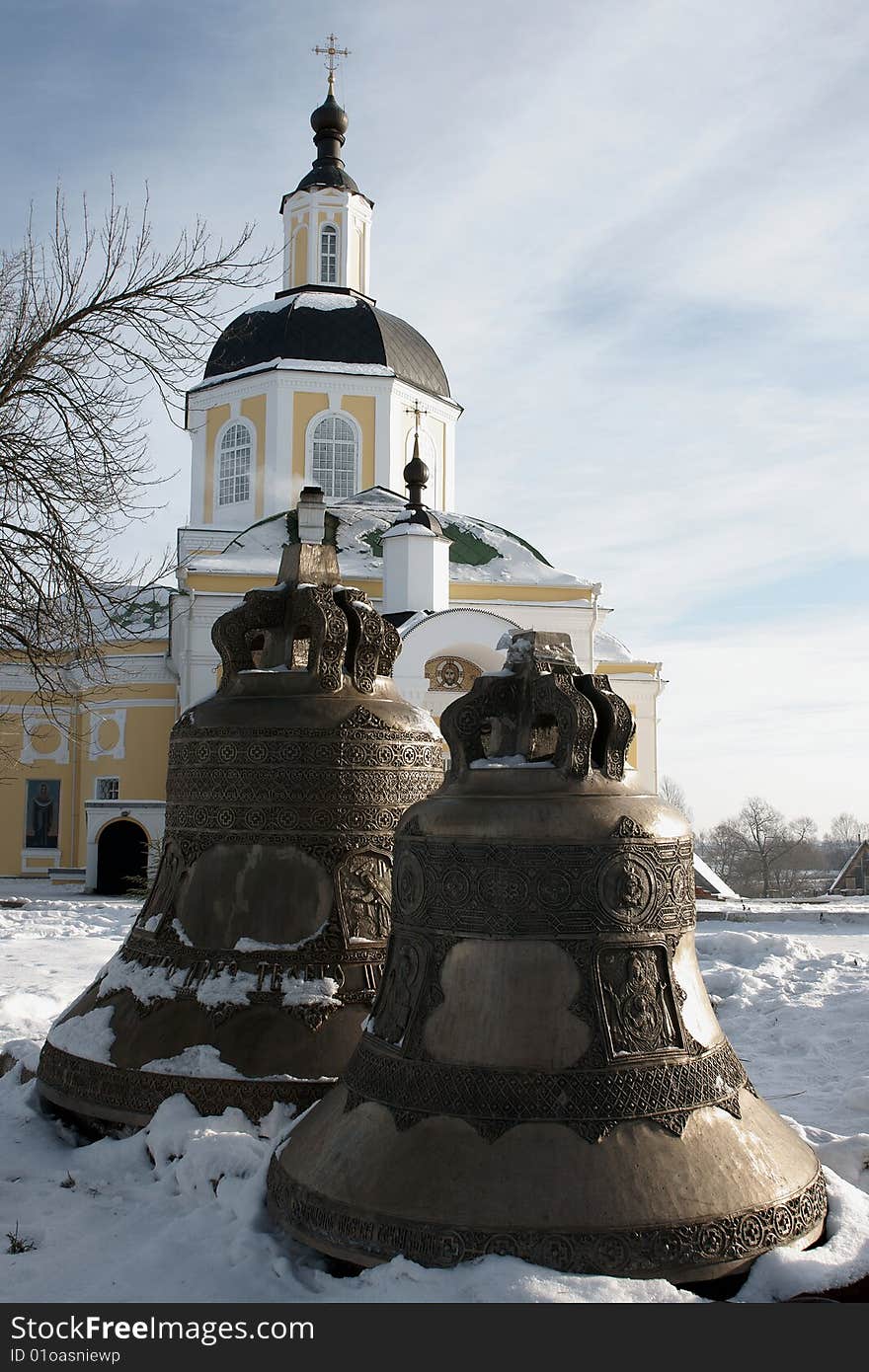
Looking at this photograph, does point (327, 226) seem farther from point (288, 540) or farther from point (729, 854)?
point (729, 854)

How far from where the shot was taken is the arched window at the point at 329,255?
92.9 ft

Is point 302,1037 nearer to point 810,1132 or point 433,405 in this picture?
point 810,1132

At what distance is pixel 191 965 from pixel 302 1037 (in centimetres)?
50

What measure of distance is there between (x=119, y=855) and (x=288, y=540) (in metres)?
6.85

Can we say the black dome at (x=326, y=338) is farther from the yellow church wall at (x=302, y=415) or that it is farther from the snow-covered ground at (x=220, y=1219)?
the snow-covered ground at (x=220, y=1219)

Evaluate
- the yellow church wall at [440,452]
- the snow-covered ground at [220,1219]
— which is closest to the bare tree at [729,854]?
the yellow church wall at [440,452]

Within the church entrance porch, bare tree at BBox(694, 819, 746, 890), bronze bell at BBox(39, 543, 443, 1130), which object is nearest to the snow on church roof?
the church entrance porch

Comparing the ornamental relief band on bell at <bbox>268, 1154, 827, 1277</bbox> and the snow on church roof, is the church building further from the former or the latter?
the ornamental relief band on bell at <bbox>268, 1154, 827, 1277</bbox>

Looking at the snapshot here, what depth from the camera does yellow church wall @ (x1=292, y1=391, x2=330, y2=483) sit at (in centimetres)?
2594

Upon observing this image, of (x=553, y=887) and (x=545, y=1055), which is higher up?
(x=553, y=887)

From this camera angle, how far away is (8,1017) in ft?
20.9

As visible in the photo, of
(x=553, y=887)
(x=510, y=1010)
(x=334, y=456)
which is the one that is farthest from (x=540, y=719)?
(x=334, y=456)

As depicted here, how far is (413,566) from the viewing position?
20.3 meters

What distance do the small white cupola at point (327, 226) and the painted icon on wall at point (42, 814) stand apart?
13.7 m
